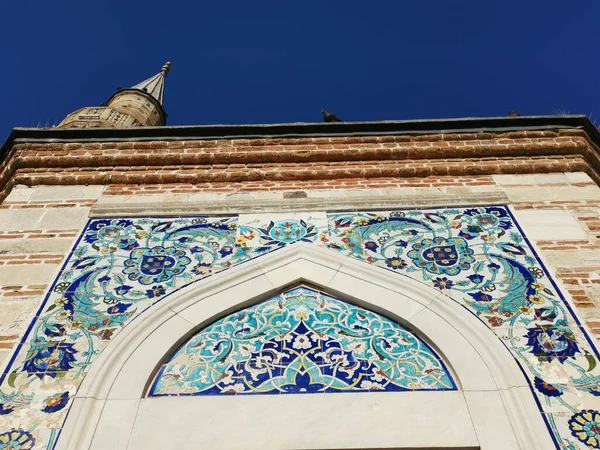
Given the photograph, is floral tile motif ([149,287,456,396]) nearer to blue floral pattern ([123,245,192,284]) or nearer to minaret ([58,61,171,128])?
blue floral pattern ([123,245,192,284])

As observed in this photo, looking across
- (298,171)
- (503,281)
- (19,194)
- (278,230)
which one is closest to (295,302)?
(278,230)

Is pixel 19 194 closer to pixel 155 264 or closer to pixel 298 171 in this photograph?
pixel 155 264

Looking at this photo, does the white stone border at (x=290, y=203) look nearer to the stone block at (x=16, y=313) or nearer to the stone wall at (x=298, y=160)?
the stone wall at (x=298, y=160)

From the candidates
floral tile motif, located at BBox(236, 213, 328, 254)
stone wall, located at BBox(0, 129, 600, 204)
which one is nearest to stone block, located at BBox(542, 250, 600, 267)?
stone wall, located at BBox(0, 129, 600, 204)

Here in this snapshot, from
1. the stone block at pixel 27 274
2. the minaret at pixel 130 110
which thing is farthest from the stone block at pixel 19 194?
the minaret at pixel 130 110

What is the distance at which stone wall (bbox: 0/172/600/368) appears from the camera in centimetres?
354

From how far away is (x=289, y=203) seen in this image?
427 centimetres

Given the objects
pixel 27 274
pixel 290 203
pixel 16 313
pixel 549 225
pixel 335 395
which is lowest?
pixel 335 395

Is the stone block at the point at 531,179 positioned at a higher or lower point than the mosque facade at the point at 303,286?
higher

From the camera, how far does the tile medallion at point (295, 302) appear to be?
9.59 feet

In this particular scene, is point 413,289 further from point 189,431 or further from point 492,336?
point 189,431

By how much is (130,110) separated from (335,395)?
9607mm

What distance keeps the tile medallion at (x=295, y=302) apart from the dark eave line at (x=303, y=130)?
1.00 metres

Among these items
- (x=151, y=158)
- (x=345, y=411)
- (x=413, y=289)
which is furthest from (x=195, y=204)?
(x=345, y=411)
